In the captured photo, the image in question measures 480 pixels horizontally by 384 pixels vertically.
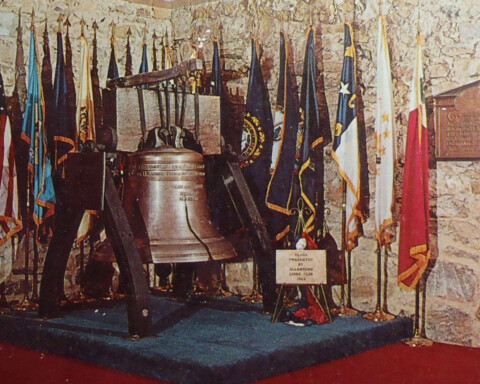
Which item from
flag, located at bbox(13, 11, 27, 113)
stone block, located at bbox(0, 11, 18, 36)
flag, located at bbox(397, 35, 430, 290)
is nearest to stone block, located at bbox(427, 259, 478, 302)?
flag, located at bbox(397, 35, 430, 290)

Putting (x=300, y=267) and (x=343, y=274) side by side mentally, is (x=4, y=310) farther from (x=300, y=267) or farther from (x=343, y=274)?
(x=343, y=274)

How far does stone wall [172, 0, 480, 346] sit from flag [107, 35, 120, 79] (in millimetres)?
1186

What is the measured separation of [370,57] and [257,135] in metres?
1.03

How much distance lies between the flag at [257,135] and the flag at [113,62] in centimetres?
110

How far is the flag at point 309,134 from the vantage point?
212 inches

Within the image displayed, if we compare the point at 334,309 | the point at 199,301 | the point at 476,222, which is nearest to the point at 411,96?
the point at 476,222

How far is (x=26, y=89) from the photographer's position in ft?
18.6

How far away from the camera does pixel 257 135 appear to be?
229 inches

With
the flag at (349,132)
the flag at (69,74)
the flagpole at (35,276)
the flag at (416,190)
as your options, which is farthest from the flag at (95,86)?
the flag at (416,190)

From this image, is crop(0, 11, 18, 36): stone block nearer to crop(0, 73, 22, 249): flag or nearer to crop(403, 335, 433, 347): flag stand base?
crop(0, 73, 22, 249): flag

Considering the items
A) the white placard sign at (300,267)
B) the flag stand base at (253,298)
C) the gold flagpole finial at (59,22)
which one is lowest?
the flag stand base at (253,298)

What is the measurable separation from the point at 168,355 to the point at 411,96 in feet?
7.62

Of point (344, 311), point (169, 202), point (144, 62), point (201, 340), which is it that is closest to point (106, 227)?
point (169, 202)

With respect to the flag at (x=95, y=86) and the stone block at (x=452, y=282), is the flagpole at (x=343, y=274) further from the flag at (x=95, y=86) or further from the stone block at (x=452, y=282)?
the flag at (x=95, y=86)
